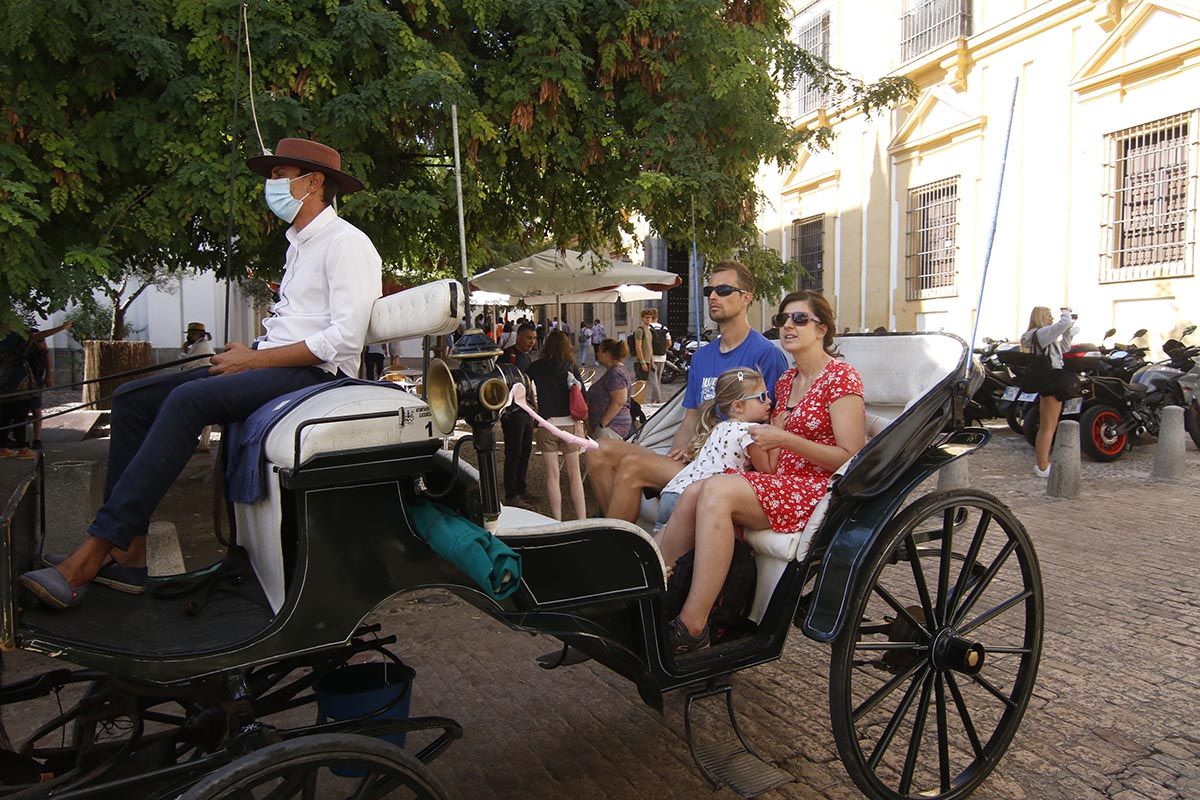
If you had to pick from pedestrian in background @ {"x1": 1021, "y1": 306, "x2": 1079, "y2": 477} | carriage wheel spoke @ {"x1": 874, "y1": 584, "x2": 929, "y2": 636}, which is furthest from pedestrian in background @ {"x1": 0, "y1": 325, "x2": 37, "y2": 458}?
pedestrian in background @ {"x1": 1021, "y1": 306, "x2": 1079, "y2": 477}

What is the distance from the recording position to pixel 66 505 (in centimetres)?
522

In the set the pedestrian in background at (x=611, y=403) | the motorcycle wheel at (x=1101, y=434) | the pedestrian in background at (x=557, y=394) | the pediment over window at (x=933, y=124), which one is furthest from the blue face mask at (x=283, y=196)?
the pediment over window at (x=933, y=124)

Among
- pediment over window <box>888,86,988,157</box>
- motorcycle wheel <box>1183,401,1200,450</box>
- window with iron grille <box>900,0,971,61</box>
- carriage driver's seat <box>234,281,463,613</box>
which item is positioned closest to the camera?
carriage driver's seat <box>234,281,463,613</box>

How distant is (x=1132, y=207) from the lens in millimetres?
12164

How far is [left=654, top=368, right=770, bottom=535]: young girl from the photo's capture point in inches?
136

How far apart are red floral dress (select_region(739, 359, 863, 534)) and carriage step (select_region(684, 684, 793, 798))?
62 cm

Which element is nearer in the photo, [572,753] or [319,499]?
[319,499]

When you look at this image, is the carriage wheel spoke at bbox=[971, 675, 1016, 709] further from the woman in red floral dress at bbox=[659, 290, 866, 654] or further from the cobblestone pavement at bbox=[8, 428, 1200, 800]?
the woman in red floral dress at bbox=[659, 290, 866, 654]

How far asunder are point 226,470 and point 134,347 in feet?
37.4

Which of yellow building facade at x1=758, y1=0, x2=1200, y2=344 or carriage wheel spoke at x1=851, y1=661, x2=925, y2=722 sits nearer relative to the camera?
carriage wheel spoke at x1=851, y1=661, x2=925, y2=722

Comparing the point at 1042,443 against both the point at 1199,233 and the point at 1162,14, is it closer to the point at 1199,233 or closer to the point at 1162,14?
the point at 1199,233

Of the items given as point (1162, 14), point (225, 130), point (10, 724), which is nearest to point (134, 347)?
point (225, 130)

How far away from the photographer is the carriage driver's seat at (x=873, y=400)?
2967 millimetres

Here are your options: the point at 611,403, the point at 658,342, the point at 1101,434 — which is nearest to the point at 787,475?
the point at 611,403
